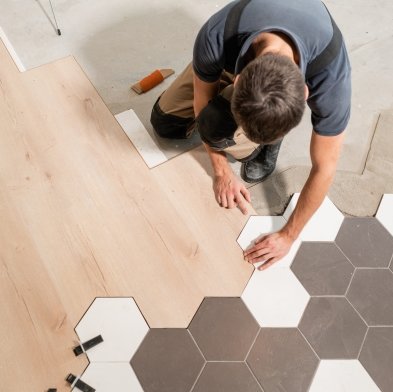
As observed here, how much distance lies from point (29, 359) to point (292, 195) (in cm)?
90

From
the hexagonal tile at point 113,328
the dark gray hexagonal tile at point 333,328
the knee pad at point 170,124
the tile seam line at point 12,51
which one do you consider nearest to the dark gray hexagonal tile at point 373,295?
the dark gray hexagonal tile at point 333,328

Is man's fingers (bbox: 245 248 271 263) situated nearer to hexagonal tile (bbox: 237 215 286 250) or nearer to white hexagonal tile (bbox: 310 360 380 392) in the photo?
hexagonal tile (bbox: 237 215 286 250)

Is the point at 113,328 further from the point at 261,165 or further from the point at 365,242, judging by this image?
the point at 365,242

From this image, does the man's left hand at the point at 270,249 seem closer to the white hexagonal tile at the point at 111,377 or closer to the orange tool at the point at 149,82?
the white hexagonal tile at the point at 111,377

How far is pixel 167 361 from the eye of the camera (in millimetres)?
1059

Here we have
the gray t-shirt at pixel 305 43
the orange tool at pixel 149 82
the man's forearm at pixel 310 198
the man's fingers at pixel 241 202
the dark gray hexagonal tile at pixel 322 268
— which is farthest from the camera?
the orange tool at pixel 149 82

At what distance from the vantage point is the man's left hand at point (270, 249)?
115 cm

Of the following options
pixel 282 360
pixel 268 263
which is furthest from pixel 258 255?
pixel 282 360

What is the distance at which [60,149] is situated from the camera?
140cm

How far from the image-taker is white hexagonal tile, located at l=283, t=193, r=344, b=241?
1.22 m

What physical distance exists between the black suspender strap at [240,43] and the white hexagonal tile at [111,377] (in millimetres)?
828

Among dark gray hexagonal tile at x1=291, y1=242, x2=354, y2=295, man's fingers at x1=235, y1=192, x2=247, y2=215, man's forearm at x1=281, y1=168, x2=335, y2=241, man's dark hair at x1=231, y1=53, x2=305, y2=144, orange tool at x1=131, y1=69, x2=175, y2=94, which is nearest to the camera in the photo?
man's dark hair at x1=231, y1=53, x2=305, y2=144

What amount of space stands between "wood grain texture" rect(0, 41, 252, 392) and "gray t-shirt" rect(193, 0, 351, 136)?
0.46 m

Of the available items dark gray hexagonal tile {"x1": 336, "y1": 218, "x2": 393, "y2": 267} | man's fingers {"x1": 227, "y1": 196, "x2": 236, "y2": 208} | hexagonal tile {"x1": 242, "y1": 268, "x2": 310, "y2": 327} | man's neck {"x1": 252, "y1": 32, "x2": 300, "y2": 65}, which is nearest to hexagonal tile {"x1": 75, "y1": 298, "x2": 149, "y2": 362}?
hexagonal tile {"x1": 242, "y1": 268, "x2": 310, "y2": 327}
